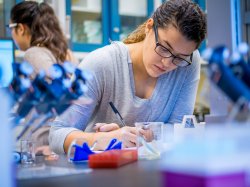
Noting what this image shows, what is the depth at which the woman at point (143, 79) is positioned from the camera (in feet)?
4.30

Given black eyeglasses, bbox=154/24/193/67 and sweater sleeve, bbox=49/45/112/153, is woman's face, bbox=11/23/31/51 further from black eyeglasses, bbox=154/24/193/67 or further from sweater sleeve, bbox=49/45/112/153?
black eyeglasses, bbox=154/24/193/67

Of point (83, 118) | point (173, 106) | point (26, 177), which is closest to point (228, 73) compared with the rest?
point (26, 177)

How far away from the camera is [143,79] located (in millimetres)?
1541

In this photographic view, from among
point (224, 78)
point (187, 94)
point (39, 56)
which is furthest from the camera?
point (39, 56)

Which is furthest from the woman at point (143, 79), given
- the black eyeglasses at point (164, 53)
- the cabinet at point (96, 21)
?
the cabinet at point (96, 21)

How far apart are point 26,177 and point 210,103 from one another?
329 mm

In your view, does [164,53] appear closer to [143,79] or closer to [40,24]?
[143,79]

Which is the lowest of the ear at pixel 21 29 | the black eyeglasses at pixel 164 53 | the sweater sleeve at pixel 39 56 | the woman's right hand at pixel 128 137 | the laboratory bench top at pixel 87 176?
the woman's right hand at pixel 128 137

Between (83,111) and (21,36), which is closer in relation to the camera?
(83,111)

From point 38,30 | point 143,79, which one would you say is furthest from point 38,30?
point 143,79

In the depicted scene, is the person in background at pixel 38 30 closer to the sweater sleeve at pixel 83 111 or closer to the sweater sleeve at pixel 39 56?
the sweater sleeve at pixel 39 56

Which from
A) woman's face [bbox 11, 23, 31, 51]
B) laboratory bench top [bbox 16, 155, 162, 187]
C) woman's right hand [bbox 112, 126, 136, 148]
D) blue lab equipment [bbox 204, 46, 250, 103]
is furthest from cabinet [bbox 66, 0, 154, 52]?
blue lab equipment [bbox 204, 46, 250, 103]

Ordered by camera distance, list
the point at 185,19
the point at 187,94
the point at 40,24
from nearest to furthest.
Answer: the point at 185,19
the point at 187,94
the point at 40,24

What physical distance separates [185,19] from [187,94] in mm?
386
